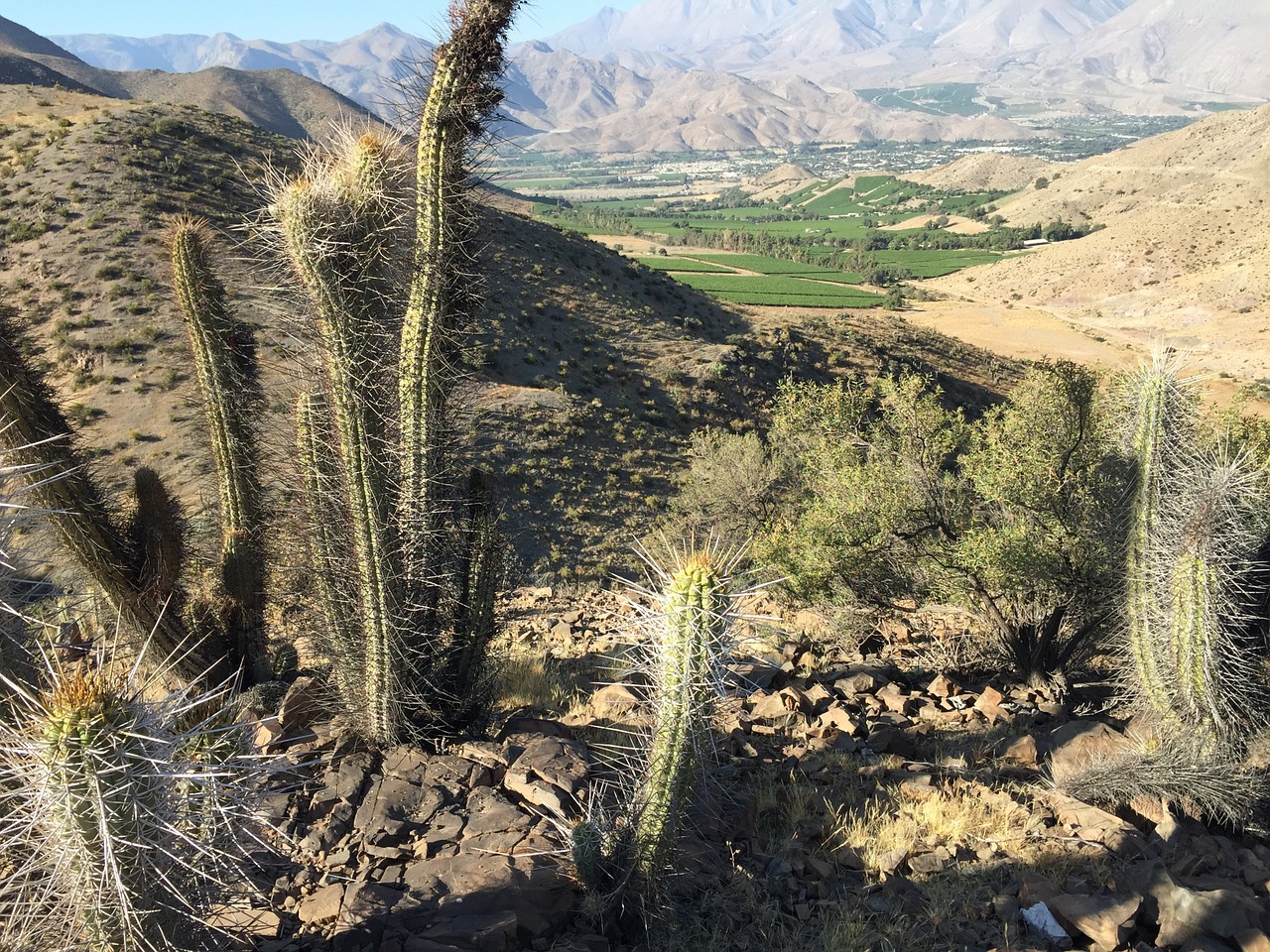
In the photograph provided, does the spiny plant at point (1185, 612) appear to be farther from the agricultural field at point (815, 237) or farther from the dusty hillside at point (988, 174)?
the dusty hillside at point (988, 174)

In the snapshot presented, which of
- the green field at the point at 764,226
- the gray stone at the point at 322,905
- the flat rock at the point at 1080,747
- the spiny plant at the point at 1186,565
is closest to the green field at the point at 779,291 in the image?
the green field at the point at 764,226

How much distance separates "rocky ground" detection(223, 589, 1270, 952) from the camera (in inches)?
172

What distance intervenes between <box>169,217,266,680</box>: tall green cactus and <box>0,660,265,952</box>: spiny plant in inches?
164

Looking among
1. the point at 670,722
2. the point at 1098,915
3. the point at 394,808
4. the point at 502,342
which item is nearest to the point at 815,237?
the point at 502,342

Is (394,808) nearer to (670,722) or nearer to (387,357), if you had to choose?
(670,722)

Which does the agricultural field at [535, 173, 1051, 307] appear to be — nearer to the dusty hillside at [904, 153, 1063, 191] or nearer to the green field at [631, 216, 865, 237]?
the green field at [631, 216, 865, 237]

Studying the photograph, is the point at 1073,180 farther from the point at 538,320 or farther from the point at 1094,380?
the point at 1094,380

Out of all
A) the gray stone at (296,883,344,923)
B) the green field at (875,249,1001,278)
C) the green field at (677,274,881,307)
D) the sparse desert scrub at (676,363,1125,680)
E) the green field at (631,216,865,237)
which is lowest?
the gray stone at (296,883,344,923)

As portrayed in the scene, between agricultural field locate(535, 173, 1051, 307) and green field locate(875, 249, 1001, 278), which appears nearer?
agricultural field locate(535, 173, 1051, 307)

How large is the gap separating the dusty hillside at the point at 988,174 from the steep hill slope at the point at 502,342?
4346 inches

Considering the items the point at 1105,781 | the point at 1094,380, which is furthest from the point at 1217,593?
the point at 1094,380

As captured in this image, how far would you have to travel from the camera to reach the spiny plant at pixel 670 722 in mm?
3842

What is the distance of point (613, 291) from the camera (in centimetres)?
3744

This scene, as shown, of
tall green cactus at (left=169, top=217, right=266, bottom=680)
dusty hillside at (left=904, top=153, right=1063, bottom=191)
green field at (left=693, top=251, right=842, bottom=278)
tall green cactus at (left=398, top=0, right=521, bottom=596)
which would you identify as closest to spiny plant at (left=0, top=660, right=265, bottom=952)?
tall green cactus at (left=398, top=0, right=521, bottom=596)
